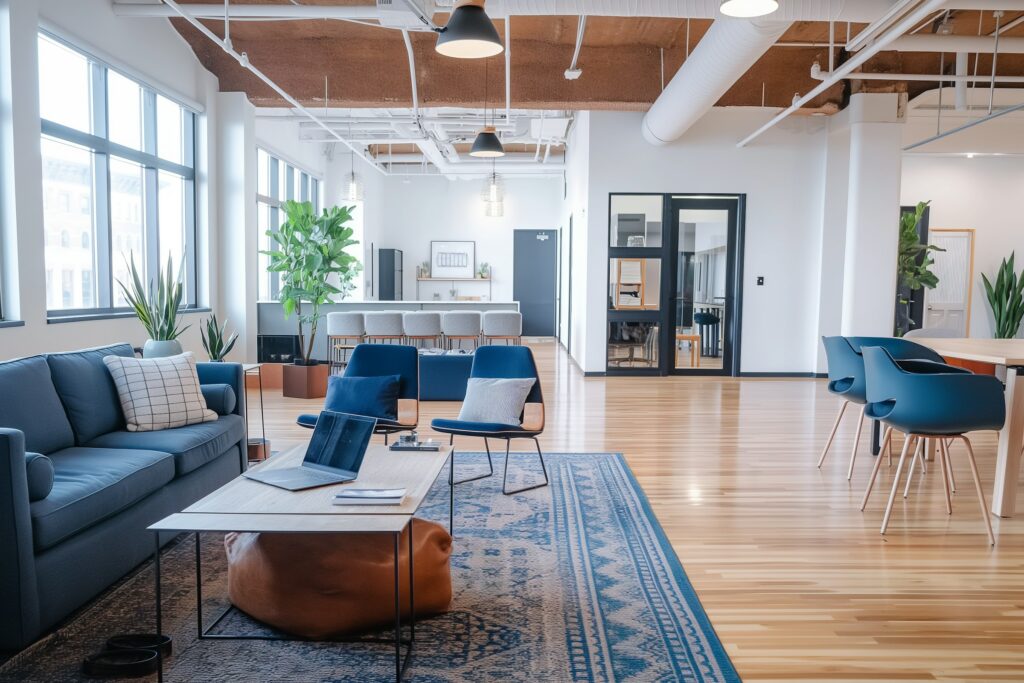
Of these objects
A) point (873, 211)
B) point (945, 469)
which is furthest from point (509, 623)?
point (873, 211)

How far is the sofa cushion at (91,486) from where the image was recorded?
2609 millimetres

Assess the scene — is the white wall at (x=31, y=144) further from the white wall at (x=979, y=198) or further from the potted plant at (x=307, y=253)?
the white wall at (x=979, y=198)

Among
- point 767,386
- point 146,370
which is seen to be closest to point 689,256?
point 767,386

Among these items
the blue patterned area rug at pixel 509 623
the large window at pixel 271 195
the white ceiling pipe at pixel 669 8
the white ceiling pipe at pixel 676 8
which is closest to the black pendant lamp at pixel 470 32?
the white ceiling pipe at pixel 676 8

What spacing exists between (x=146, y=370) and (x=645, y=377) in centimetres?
700

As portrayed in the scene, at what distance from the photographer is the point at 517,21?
7629 millimetres

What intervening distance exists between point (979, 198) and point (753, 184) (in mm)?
3478

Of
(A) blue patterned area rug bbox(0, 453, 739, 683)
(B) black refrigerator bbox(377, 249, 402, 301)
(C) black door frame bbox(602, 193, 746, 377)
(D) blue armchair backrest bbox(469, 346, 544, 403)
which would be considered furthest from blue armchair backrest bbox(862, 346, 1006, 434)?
(B) black refrigerator bbox(377, 249, 402, 301)

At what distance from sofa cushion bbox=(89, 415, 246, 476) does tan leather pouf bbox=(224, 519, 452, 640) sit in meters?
1.01

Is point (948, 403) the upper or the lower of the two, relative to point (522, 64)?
lower

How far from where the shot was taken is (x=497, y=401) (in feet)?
15.2

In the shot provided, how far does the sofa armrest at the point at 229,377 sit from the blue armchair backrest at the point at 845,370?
3885 millimetres

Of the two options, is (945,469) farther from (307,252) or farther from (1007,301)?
(1007,301)

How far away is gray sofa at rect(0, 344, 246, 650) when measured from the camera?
2.47 metres
